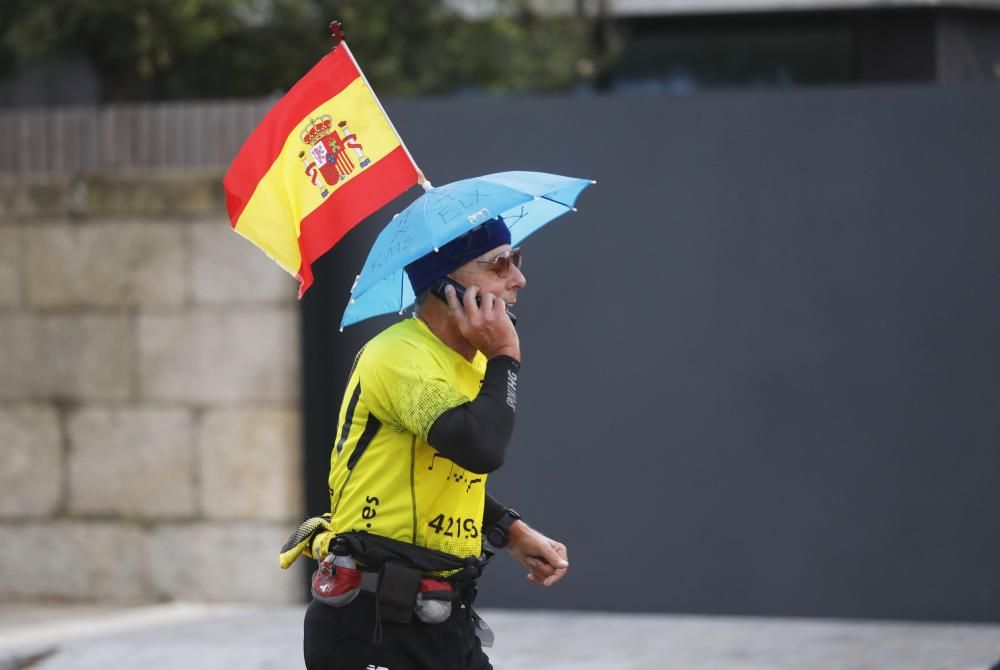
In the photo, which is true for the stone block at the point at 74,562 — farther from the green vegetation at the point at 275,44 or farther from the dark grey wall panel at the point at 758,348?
the green vegetation at the point at 275,44

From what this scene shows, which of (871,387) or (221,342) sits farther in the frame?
(221,342)

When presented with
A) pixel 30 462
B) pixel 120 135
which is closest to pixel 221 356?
pixel 30 462

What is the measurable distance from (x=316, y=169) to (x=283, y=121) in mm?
156

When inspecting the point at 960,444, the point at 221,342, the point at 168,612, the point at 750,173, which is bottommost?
the point at 168,612

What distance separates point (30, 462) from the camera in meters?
7.69

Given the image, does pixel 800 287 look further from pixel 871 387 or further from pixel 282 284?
pixel 282 284

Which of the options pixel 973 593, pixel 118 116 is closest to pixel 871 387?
pixel 973 593

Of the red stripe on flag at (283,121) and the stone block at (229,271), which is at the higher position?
the red stripe on flag at (283,121)

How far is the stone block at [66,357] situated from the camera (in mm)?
7586

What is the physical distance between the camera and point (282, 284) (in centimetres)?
738

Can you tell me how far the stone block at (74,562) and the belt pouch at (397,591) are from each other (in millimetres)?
4423

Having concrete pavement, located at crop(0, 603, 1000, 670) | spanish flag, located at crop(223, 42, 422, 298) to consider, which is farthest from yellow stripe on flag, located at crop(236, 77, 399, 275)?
concrete pavement, located at crop(0, 603, 1000, 670)

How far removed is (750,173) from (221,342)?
8.86 ft

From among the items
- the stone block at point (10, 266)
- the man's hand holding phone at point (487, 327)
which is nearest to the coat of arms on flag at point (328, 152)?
the man's hand holding phone at point (487, 327)
